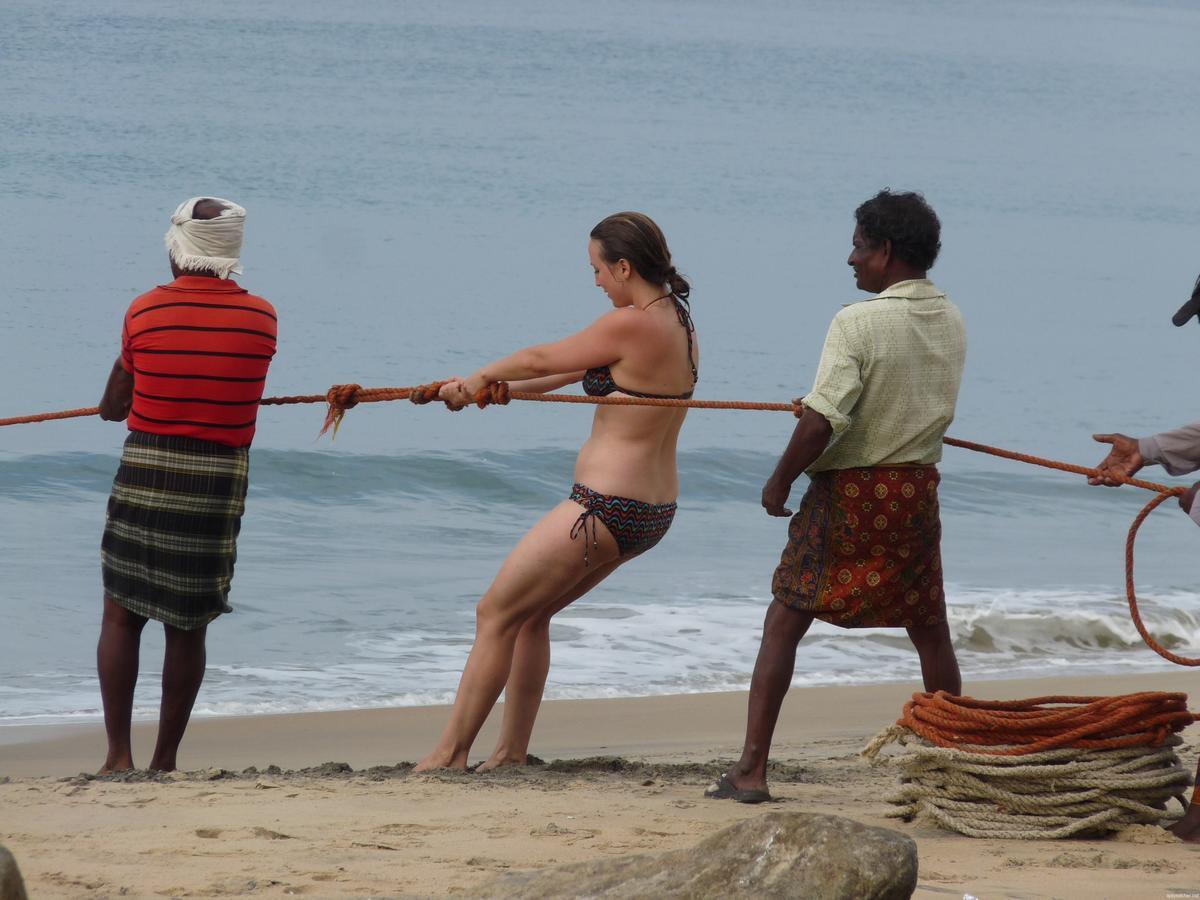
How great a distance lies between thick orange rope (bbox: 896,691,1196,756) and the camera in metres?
3.76

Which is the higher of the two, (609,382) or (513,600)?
(609,382)

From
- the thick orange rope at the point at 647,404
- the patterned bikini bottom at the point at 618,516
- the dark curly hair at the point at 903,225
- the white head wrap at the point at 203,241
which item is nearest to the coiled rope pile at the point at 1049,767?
the thick orange rope at the point at 647,404

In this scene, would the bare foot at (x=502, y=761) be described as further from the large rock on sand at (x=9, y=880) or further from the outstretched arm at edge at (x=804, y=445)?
the large rock on sand at (x=9, y=880)

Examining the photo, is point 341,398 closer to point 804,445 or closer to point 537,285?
point 804,445

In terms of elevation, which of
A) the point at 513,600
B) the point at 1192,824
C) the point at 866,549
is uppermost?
the point at 866,549

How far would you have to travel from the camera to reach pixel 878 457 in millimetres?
3916

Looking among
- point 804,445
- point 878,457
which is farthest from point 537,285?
point 804,445

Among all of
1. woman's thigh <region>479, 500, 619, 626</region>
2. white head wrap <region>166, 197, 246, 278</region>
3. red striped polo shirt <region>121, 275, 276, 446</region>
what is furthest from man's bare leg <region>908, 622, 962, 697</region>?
white head wrap <region>166, 197, 246, 278</region>

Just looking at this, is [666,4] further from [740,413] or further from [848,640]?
[848,640]

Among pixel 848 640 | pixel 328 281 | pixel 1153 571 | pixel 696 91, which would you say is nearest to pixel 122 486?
Result: pixel 848 640

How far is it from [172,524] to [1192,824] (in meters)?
2.72

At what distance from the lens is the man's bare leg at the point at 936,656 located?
4113 millimetres

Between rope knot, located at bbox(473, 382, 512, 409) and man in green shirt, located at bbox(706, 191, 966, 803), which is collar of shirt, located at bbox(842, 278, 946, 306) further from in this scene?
rope knot, located at bbox(473, 382, 512, 409)

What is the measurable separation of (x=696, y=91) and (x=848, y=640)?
3392 cm
